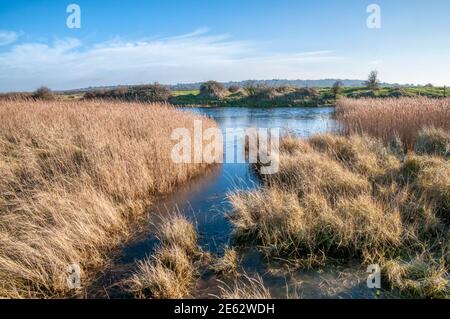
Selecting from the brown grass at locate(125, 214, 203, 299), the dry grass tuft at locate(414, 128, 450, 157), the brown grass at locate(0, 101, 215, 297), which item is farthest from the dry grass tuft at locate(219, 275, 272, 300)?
the dry grass tuft at locate(414, 128, 450, 157)

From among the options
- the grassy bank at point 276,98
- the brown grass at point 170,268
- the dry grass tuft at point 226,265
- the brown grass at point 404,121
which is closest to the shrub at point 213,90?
the grassy bank at point 276,98

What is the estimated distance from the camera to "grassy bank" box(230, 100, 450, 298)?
13.6 feet

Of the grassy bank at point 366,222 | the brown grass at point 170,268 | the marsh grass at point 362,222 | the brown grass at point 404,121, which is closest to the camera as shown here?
the brown grass at point 170,268

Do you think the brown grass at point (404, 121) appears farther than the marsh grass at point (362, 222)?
Yes

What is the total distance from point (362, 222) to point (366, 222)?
0.07 m

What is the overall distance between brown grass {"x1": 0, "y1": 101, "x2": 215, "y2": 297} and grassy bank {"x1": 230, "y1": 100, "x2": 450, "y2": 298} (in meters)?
2.39

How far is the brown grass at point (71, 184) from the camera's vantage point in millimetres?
4156

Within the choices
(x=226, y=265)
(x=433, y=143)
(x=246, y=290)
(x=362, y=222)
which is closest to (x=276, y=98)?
(x=433, y=143)

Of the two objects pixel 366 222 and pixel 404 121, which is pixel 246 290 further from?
pixel 404 121

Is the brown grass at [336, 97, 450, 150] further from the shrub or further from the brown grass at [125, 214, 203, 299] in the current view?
the shrub

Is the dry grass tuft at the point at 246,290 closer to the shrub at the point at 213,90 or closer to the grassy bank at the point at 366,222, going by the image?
the grassy bank at the point at 366,222

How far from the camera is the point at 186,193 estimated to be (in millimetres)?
7941

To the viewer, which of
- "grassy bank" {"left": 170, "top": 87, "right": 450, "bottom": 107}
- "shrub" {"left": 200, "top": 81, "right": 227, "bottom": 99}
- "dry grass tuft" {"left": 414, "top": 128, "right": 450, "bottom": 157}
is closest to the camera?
"dry grass tuft" {"left": 414, "top": 128, "right": 450, "bottom": 157}
